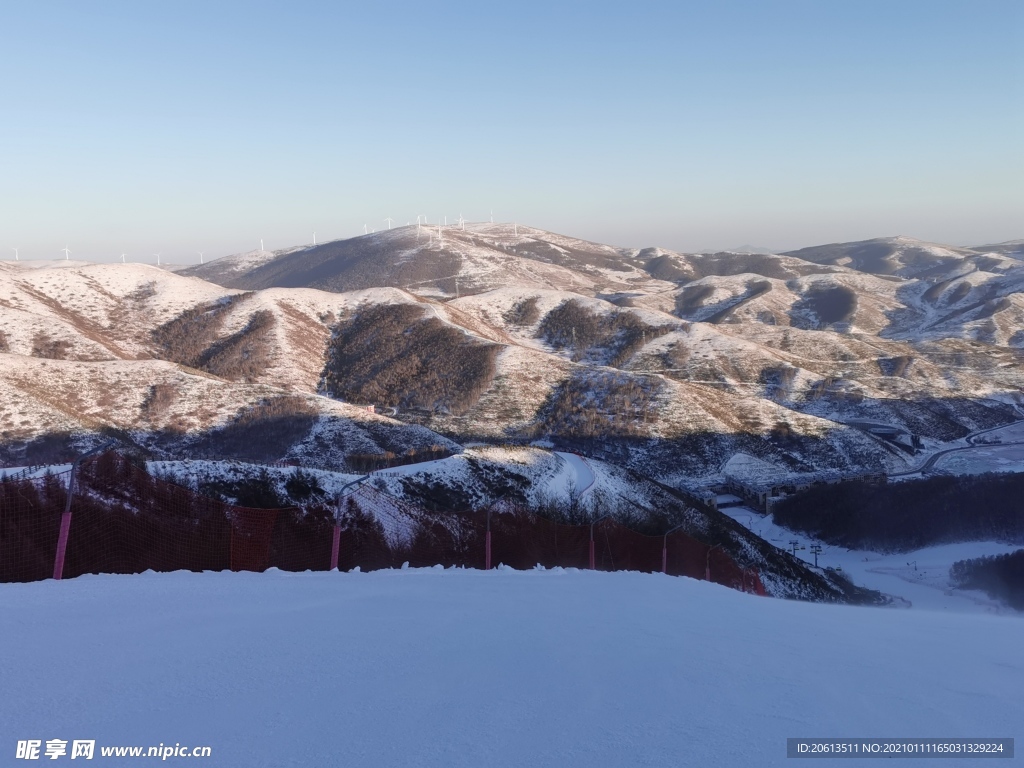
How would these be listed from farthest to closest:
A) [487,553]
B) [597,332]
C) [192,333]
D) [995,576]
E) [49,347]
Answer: [597,332]
[192,333]
[49,347]
[995,576]
[487,553]

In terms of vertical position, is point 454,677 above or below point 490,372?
above

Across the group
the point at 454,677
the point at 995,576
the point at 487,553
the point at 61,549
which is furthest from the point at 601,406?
the point at 454,677

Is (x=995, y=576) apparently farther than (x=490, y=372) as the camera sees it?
No

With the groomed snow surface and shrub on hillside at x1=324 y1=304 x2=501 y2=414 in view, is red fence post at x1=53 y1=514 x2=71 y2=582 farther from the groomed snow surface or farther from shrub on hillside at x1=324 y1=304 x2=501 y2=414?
shrub on hillside at x1=324 y1=304 x2=501 y2=414

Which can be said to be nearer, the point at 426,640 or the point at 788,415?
the point at 426,640

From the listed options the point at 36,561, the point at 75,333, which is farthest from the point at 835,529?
the point at 75,333

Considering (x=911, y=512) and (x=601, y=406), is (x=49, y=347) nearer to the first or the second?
(x=601, y=406)

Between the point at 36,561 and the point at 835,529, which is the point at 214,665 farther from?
the point at 835,529
